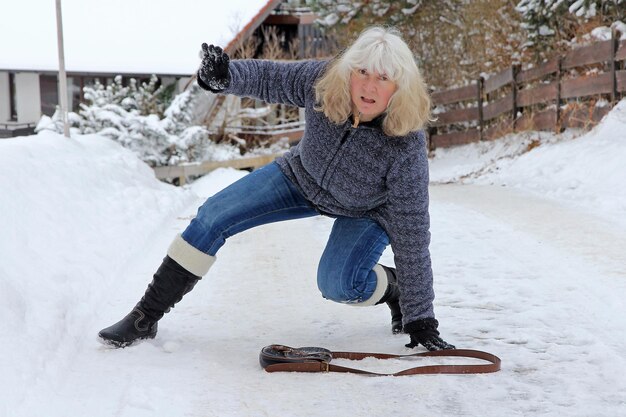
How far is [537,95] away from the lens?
1364 cm

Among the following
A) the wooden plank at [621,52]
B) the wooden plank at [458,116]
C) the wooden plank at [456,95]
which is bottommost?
the wooden plank at [458,116]

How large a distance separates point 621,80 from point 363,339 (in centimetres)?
783

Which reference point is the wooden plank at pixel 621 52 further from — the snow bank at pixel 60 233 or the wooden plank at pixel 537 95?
the snow bank at pixel 60 233

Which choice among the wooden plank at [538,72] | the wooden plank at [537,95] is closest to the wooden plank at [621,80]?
the wooden plank at [537,95]

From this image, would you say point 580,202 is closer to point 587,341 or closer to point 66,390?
point 587,341

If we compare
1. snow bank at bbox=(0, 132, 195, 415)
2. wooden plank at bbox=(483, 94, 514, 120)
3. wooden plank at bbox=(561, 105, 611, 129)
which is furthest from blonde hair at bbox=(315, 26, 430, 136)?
wooden plank at bbox=(483, 94, 514, 120)

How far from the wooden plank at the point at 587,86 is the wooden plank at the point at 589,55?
0.76ft

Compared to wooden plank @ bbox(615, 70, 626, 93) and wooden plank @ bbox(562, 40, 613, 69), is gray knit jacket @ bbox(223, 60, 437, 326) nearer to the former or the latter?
wooden plank @ bbox(615, 70, 626, 93)

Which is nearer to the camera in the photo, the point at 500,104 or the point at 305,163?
the point at 305,163

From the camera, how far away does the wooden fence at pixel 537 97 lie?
35.4 feet

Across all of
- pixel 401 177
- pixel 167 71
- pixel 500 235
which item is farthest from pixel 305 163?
pixel 167 71

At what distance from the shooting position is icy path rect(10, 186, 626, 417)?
2.81 m

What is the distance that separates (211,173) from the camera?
53.1ft

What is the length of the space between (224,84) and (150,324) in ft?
3.41
